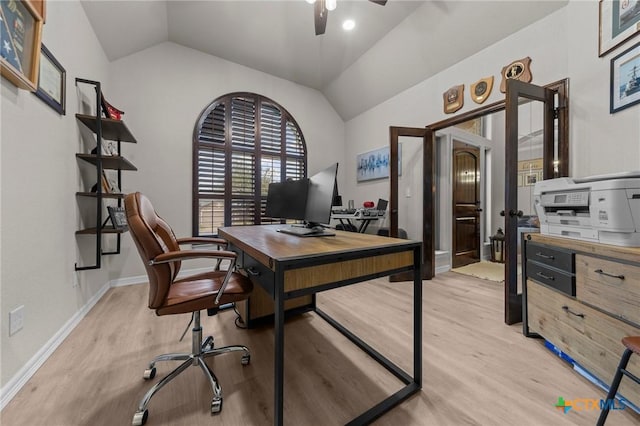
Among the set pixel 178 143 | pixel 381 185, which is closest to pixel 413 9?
pixel 381 185

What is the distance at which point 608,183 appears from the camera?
4.33 ft

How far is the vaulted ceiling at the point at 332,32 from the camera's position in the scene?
249 centimetres

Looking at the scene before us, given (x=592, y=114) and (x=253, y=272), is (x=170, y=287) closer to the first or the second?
(x=253, y=272)

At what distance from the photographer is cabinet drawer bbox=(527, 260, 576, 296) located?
150 cm

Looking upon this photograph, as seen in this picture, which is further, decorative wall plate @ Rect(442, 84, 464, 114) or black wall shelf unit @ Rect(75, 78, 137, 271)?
decorative wall plate @ Rect(442, 84, 464, 114)

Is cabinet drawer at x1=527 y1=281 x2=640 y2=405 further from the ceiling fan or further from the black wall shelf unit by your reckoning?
the black wall shelf unit

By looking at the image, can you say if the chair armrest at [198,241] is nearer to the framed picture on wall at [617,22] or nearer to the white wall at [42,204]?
the white wall at [42,204]

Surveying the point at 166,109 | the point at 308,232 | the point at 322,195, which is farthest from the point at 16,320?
the point at 166,109

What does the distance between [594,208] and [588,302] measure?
53 cm

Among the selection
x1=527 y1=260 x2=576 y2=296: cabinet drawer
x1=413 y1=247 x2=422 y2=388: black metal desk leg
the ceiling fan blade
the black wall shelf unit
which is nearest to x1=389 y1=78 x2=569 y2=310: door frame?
x1=527 y1=260 x2=576 y2=296: cabinet drawer

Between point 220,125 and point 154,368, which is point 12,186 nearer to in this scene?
point 154,368

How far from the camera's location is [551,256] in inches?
65.1

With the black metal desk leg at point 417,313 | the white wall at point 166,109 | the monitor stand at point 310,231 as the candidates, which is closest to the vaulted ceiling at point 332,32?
the white wall at point 166,109

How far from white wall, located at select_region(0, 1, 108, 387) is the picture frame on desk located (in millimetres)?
82
